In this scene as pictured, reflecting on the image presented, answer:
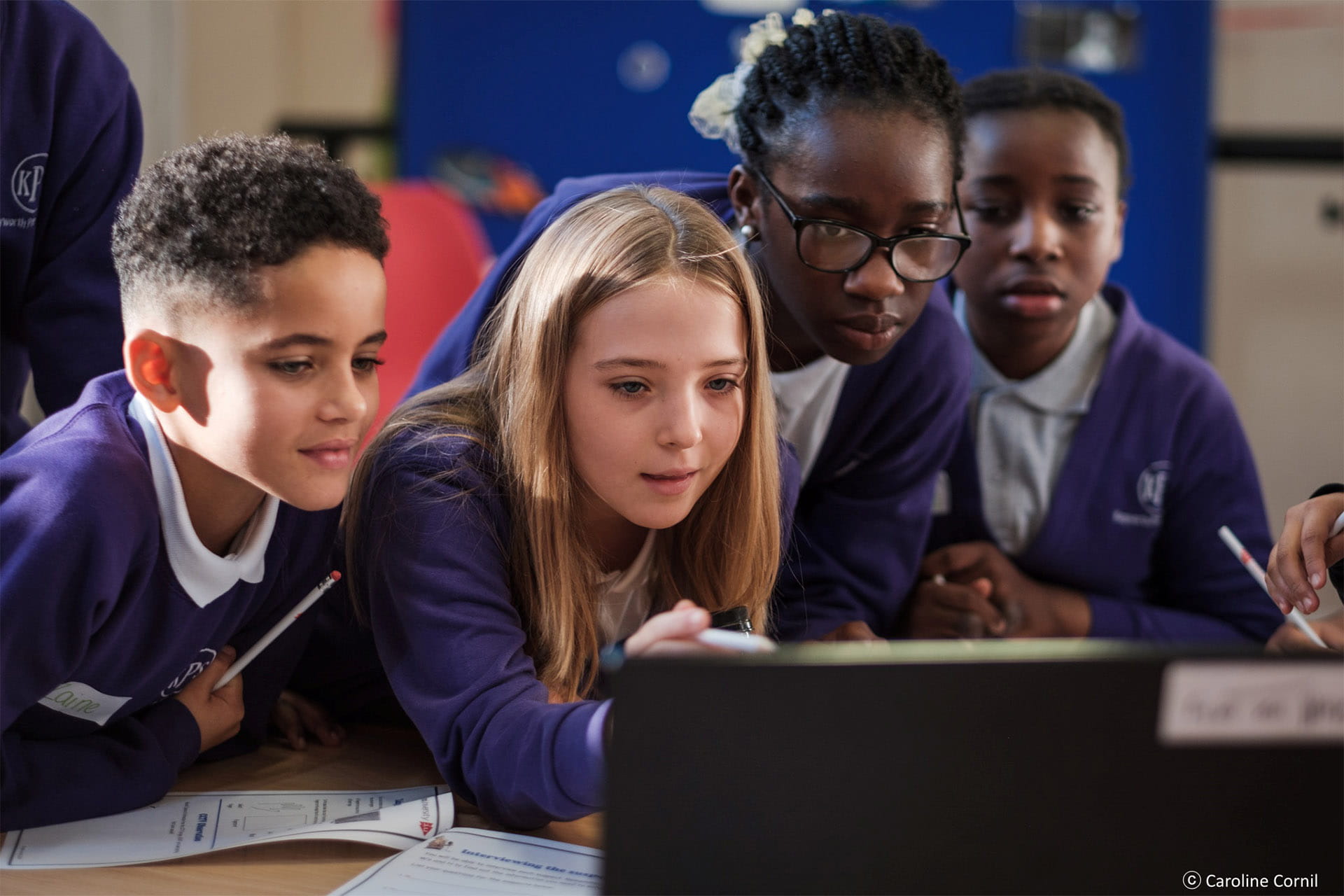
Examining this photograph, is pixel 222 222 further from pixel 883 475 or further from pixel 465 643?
pixel 883 475

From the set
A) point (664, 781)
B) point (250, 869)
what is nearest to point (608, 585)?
point (250, 869)

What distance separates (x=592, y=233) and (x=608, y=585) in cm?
27

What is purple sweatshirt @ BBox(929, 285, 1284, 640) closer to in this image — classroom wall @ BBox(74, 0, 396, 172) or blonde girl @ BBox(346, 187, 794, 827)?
blonde girl @ BBox(346, 187, 794, 827)

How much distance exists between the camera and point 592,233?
0.89 m

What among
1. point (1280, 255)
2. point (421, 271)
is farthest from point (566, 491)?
point (1280, 255)

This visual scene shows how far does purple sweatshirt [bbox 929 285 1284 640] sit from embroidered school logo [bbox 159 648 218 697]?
778mm

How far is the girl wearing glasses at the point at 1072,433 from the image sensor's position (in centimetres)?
124

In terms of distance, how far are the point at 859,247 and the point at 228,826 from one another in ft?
2.11

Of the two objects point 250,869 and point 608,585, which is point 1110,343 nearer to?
point 608,585

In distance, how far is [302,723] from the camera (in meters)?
0.93

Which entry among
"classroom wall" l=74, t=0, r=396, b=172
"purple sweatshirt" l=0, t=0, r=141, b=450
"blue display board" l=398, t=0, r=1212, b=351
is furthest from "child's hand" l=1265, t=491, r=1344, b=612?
"classroom wall" l=74, t=0, r=396, b=172

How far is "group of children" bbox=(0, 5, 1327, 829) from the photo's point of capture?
0.73m

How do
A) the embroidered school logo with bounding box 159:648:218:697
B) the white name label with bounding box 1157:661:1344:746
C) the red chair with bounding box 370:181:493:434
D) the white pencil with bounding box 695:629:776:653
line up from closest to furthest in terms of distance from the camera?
the white name label with bounding box 1157:661:1344:746 < the white pencil with bounding box 695:629:776:653 < the embroidered school logo with bounding box 159:648:218:697 < the red chair with bounding box 370:181:493:434

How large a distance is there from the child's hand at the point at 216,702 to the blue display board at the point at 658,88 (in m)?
2.05
